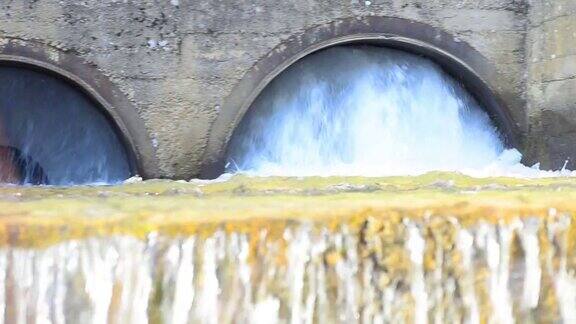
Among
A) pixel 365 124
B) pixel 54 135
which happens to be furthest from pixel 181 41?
→ pixel 365 124

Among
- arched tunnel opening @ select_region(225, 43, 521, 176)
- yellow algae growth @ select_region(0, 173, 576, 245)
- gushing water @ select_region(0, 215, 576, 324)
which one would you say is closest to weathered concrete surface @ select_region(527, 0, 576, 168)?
arched tunnel opening @ select_region(225, 43, 521, 176)

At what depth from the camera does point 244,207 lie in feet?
7.44

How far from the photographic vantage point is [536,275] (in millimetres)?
2260

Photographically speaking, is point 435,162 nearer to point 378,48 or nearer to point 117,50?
point 378,48

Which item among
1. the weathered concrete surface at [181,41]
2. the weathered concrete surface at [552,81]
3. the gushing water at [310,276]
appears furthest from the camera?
the weathered concrete surface at [552,81]

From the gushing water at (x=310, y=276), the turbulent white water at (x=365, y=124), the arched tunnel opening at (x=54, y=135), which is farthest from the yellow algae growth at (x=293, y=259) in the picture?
the turbulent white water at (x=365, y=124)

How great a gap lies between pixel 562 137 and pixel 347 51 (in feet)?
4.33

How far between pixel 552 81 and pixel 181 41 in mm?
2128

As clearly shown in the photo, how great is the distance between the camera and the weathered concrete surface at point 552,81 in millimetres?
4293

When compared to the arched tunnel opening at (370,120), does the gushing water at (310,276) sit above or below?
below

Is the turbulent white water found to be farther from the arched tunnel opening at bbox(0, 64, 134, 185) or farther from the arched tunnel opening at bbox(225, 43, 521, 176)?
the arched tunnel opening at bbox(0, 64, 134, 185)

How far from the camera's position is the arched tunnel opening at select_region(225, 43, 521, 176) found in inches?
172

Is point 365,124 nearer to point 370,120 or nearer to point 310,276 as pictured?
point 370,120

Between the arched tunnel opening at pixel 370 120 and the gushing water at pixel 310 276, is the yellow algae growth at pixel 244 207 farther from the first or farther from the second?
the arched tunnel opening at pixel 370 120
